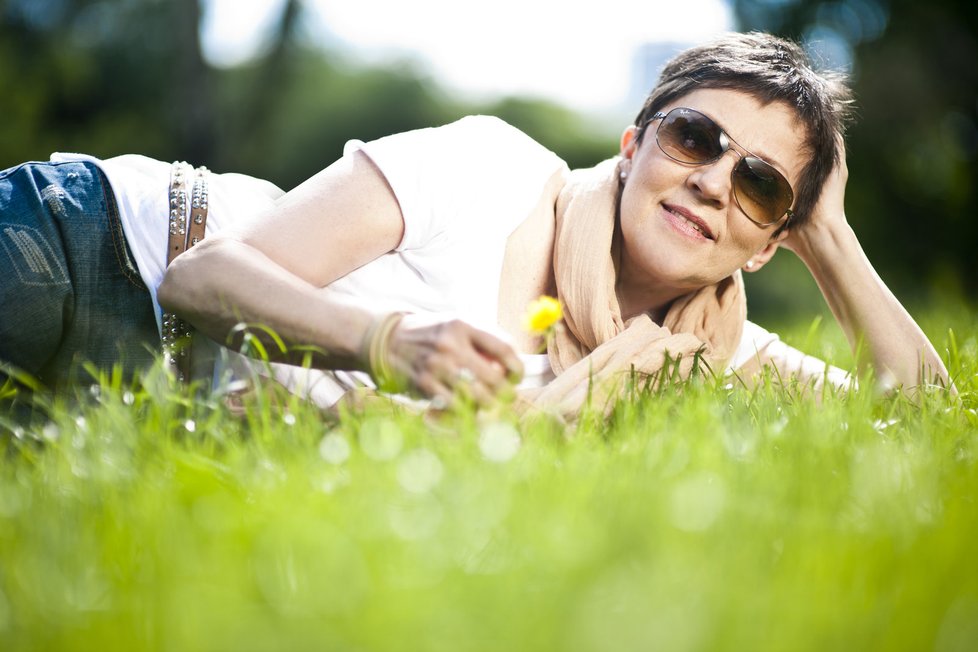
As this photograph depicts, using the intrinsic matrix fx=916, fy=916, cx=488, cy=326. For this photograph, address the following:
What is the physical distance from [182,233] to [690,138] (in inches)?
59.8

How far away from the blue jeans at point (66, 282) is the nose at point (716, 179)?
1.57 metres

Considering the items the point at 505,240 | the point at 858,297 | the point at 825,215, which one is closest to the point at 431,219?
the point at 505,240

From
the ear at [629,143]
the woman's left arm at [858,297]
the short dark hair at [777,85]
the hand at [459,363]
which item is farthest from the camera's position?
the woman's left arm at [858,297]

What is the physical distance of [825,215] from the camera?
10.8 ft

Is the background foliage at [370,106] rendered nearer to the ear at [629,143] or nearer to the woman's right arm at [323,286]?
the ear at [629,143]

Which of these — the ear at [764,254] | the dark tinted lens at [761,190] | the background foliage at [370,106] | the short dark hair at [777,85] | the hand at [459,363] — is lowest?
the background foliage at [370,106]

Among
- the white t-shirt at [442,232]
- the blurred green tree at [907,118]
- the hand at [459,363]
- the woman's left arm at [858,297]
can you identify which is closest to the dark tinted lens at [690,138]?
the white t-shirt at [442,232]

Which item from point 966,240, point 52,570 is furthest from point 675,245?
point 966,240

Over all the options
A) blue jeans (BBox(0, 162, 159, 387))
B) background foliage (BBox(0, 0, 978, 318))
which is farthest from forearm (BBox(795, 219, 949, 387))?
background foliage (BBox(0, 0, 978, 318))

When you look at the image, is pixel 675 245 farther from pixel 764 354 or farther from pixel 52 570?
pixel 52 570

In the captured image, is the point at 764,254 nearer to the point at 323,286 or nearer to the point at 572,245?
the point at 572,245

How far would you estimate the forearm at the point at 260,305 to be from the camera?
205 centimetres

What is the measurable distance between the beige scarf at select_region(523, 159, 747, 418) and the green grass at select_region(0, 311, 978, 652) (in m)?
0.37

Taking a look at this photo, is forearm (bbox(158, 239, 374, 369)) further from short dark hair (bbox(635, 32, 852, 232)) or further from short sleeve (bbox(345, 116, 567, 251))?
short dark hair (bbox(635, 32, 852, 232))
